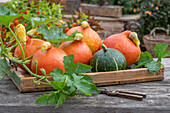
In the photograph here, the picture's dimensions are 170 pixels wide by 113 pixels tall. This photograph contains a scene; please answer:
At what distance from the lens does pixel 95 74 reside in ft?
2.98

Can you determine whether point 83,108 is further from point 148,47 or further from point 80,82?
point 148,47

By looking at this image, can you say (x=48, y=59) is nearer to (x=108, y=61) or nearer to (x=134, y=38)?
(x=108, y=61)

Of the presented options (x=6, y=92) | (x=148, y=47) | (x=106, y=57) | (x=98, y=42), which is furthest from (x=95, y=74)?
(x=148, y=47)

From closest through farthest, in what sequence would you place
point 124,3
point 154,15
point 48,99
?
point 48,99, point 154,15, point 124,3

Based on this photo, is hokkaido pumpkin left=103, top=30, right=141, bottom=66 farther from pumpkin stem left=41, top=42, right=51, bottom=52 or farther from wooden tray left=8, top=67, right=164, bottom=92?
pumpkin stem left=41, top=42, right=51, bottom=52

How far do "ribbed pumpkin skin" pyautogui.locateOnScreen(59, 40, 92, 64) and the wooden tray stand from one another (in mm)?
101

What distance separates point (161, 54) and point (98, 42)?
0.28 meters

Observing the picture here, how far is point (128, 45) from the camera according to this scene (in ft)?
3.40

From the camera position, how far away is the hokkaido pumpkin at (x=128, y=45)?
3.39ft

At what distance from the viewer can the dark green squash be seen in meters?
0.95

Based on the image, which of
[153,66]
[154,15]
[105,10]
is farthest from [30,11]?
[105,10]

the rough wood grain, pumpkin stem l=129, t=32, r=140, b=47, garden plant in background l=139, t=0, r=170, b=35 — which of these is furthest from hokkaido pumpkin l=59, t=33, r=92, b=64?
the rough wood grain

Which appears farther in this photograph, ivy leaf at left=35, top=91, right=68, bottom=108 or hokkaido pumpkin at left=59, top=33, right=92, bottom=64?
hokkaido pumpkin at left=59, top=33, right=92, bottom=64

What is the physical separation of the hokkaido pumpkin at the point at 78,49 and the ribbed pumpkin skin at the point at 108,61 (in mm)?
38
